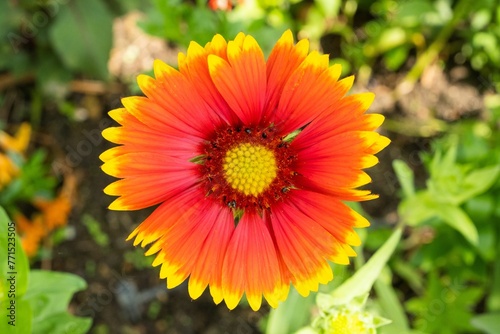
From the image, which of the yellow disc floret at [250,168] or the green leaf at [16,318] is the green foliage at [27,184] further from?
the yellow disc floret at [250,168]

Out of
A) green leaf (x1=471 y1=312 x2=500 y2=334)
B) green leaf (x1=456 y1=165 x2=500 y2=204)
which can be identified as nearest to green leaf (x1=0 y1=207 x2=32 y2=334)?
green leaf (x1=456 y1=165 x2=500 y2=204)

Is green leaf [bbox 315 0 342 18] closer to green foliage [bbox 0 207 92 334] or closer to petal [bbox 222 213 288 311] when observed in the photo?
petal [bbox 222 213 288 311]

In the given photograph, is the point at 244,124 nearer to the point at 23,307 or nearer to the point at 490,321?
the point at 23,307

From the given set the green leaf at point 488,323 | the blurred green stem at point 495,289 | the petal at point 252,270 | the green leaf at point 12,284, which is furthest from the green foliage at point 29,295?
the blurred green stem at point 495,289

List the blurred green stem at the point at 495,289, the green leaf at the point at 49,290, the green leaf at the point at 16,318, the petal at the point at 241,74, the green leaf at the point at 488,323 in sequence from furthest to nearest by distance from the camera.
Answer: the blurred green stem at the point at 495,289
the green leaf at the point at 488,323
the green leaf at the point at 49,290
the green leaf at the point at 16,318
the petal at the point at 241,74

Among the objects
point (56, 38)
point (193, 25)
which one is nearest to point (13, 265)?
point (193, 25)

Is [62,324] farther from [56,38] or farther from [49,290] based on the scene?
[56,38]
